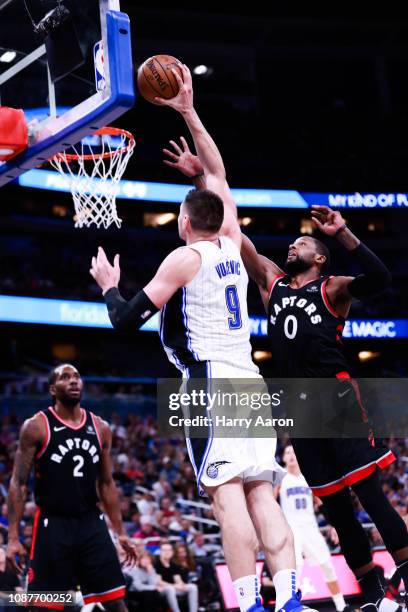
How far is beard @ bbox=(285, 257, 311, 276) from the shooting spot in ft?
17.8

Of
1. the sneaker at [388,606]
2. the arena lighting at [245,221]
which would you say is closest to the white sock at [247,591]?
the sneaker at [388,606]

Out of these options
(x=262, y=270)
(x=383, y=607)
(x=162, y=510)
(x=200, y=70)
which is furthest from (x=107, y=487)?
(x=200, y=70)

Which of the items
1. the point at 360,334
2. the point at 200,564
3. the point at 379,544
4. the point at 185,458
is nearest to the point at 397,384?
the point at 360,334

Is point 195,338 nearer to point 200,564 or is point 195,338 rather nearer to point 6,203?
point 200,564

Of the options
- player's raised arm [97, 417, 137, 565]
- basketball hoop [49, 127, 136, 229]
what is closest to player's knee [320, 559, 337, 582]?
player's raised arm [97, 417, 137, 565]

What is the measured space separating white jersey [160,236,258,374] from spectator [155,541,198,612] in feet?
20.1

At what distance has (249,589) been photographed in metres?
3.87

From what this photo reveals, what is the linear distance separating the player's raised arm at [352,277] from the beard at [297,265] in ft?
0.88

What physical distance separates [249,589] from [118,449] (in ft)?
46.8

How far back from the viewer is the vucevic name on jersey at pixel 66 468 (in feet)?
19.9

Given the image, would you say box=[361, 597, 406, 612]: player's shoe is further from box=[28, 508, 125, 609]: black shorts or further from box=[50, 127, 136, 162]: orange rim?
box=[50, 127, 136, 162]: orange rim

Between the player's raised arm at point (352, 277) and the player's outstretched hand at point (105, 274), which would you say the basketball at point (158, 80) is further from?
the player's outstretched hand at point (105, 274)

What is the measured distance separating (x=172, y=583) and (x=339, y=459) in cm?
574

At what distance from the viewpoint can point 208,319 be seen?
172 inches
